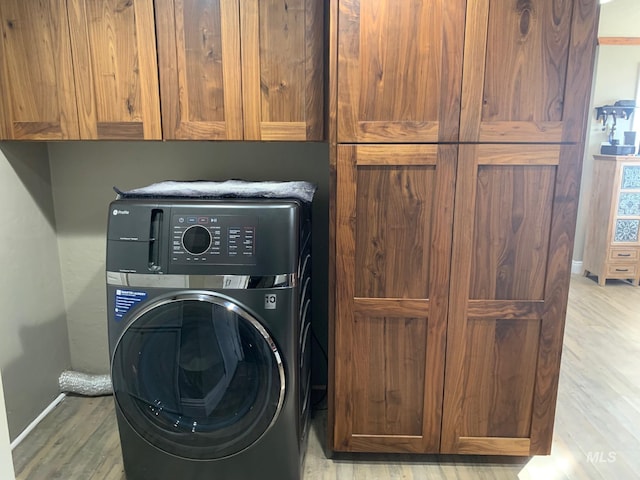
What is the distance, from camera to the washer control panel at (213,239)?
1524 millimetres

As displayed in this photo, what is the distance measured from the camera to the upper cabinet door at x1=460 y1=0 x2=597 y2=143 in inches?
59.2

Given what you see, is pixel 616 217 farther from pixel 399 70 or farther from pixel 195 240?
pixel 195 240

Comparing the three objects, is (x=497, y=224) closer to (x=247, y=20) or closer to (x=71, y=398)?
(x=247, y=20)

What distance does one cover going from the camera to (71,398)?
2352 millimetres

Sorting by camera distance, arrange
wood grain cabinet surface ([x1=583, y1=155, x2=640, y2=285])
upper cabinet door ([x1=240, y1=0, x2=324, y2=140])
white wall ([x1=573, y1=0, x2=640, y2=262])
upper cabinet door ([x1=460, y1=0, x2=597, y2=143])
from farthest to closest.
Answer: white wall ([x1=573, y1=0, x2=640, y2=262]) < wood grain cabinet surface ([x1=583, y1=155, x2=640, y2=285]) < upper cabinet door ([x1=240, y1=0, x2=324, y2=140]) < upper cabinet door ([x1=460, y1=0, x2=597, y2=143])

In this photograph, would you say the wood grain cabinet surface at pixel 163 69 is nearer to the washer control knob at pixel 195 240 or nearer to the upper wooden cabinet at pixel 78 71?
the upper wooden cabinet at pixel 78 71

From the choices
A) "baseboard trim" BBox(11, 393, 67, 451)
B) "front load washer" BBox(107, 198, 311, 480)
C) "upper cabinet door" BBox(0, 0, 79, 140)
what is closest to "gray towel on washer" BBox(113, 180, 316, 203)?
"front load washer" BBox(107, 198, 311, 480)

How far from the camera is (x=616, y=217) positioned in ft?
13.4

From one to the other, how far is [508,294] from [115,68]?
66.2 inches

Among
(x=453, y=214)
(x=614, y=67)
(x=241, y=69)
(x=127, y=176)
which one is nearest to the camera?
(x=453, y=214)

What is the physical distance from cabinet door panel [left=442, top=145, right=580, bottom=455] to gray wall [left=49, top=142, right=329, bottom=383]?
2.47 ft

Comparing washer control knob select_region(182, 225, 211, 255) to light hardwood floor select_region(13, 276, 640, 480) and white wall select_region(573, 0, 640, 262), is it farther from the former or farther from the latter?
white wall select_region(573, 0, 640, 262)

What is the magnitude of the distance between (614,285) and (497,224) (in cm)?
328

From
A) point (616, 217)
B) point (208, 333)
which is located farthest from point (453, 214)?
point (616, 217)
